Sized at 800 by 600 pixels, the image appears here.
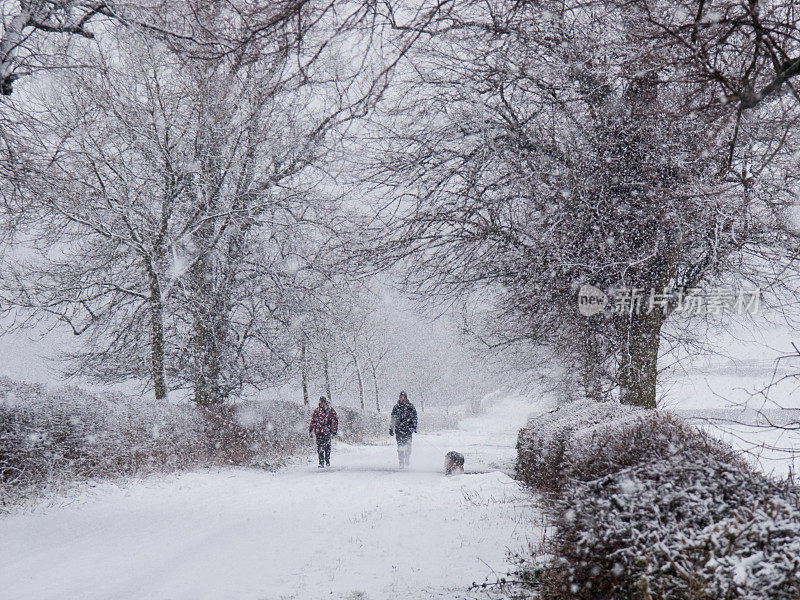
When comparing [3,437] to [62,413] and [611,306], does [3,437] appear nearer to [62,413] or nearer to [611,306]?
[62,413]

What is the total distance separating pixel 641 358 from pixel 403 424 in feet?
22.2

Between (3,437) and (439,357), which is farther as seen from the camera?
(439,357)

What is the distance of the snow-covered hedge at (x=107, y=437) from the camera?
7.44 metres

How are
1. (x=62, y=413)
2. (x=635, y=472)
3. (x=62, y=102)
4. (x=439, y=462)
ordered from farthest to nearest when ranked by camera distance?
(x=439, y=462) → (x=62, y=102) → (x=62, y=413) → (x=635, y=472)

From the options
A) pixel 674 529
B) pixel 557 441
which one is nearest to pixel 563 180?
pixel 557 441

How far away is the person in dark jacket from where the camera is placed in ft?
46.0

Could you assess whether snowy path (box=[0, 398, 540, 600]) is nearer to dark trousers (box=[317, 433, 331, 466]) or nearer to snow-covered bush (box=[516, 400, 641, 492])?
snow-covered bush (box=[516, 400, 641, 492])

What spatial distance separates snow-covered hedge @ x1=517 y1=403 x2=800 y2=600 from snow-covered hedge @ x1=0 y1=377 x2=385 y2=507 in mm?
7039

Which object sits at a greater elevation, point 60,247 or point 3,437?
point 60,247

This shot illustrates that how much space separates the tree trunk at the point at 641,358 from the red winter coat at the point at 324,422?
7685 millimetres

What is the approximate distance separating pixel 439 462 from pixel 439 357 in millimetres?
56642

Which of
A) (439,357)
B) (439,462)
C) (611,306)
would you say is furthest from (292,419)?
(439,357)

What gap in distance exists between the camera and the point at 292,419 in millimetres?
17078

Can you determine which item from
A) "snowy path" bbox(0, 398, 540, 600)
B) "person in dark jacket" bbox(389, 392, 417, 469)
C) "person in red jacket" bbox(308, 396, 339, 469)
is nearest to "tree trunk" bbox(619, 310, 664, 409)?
"snowy path" bbox(0, 398, 540, 600)
